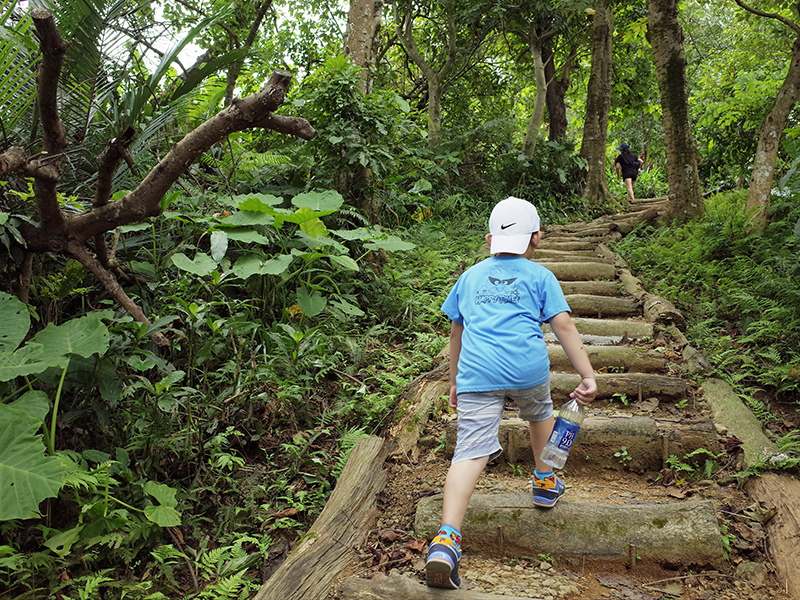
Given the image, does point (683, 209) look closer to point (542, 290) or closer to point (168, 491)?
point (542, 290)

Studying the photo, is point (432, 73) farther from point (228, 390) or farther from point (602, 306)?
point (228, 390)

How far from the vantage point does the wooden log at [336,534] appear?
2.07m

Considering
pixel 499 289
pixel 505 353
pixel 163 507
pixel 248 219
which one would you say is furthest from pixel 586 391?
pixel 248 219

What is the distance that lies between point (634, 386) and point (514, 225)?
1.69 metres

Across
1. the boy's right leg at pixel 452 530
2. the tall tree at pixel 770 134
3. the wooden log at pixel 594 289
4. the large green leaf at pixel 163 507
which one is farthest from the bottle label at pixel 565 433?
the tall tree at pixel 770 134

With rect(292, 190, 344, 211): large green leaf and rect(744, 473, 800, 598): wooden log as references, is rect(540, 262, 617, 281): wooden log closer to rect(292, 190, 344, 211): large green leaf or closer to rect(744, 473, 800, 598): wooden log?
rect(292, 190, 344, 211): large green leaf

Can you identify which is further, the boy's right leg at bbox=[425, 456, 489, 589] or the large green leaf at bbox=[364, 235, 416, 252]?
the large green leaf at bbox=[364, 235, 416, 252]

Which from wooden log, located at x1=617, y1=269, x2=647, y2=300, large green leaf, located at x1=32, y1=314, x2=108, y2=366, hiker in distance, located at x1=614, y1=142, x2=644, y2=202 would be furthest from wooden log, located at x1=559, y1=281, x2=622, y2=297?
hiker in distance, located at x1=614, y1=142, x2=644, y2=202

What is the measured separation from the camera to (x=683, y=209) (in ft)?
24.0

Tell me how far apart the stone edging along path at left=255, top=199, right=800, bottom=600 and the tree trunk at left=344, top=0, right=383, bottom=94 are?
137 inches

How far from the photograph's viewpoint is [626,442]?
2867 mm

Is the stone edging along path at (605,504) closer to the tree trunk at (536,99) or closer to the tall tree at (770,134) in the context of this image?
the tall tree at (770,134)

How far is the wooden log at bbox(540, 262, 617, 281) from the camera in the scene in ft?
19.5

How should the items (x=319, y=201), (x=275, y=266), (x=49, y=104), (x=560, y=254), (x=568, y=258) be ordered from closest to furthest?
(x=49, y=104), (x=275, y=266), (x=319, y=201), (x=568, y=258), (x=560, y=254)
